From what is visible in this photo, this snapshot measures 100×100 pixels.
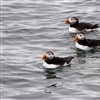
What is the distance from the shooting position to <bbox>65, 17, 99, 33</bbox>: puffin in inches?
972

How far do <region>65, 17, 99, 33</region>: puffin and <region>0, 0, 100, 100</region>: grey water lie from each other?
292 mm

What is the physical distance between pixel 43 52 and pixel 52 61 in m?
1.54

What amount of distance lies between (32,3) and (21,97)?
491 inches

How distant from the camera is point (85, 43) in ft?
74.4

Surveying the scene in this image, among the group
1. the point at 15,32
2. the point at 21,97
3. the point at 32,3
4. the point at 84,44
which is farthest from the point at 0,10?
the point at 21,97

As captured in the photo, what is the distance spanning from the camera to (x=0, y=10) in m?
28.2

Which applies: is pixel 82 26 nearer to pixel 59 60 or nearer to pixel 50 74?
pixel 59 60

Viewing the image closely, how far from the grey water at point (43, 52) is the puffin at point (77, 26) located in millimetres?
292

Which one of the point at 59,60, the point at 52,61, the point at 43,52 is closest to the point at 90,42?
the point at 43,52

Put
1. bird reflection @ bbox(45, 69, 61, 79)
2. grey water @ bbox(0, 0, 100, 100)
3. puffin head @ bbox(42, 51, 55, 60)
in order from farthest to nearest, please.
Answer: puffin head @ bbox(42, 51, 55, 60), bird reflection @ bbox(45, 69, 61, 79), grey water @ bbox(0, 0, 100, 100)

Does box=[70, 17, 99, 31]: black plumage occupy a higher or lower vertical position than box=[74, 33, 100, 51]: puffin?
higher

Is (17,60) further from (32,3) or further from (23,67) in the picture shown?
(32,3)

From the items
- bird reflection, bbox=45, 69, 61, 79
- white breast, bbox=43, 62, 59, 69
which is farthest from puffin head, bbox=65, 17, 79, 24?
bird reflection, bbox=45, 69, 61, 79

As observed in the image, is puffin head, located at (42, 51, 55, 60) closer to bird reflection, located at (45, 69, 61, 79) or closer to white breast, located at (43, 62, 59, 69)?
white breast, located at (43, 62, 59, 69)
